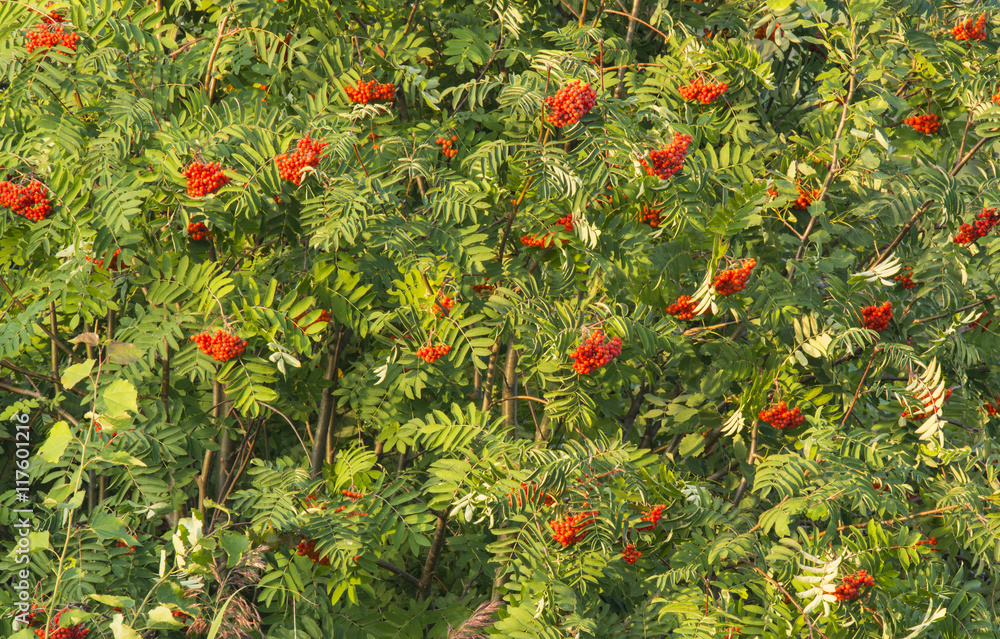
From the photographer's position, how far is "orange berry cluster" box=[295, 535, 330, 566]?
2.96m

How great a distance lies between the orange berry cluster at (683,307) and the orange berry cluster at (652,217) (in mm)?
314

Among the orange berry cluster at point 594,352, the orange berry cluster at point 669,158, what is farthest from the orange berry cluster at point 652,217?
the orange berry cluster at point 594,352

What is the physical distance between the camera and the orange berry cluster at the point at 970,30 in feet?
11.6

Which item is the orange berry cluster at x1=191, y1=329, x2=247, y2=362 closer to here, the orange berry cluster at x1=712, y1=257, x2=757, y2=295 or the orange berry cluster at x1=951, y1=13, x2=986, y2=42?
the orange berry cluster at x1=712, y1=257, x2=757, y2=295

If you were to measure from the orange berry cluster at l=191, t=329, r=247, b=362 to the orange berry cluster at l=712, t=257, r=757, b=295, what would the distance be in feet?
5.36

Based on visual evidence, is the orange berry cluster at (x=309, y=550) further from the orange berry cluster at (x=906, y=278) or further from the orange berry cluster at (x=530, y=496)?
the orange berry cluster at (x=906, y=278)

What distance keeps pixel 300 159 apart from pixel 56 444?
1135 mm

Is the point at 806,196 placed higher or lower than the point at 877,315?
higher

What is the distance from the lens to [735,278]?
302 cm

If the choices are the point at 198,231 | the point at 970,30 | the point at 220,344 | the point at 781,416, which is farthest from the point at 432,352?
the point at 970,30

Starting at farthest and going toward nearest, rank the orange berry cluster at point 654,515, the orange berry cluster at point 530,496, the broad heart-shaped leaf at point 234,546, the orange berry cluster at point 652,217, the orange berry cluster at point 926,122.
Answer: the orange berry cluster at point 926,122
the orange berry cluster at point 652,217
the orange berry cluster at point 654,515
the orange berry cluster at point 530,496
the broad heart-shaped leaf at point 234,546

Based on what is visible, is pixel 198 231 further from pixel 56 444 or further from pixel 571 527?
pixel 571 527

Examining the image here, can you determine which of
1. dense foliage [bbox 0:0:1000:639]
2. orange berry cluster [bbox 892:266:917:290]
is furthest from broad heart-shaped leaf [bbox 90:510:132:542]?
orange berry cluster [bbox 892:266:917:290]

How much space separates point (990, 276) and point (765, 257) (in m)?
0.87
